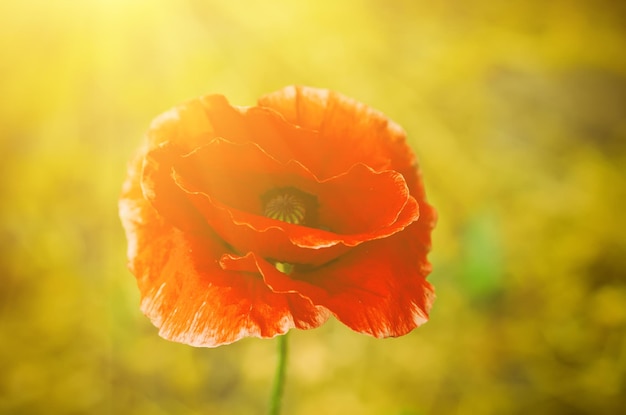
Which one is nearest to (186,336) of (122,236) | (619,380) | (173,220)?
(173,220)

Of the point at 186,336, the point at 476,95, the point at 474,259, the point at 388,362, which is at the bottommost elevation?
the point at 388,362

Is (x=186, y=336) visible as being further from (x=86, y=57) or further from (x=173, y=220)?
(x=86, y=57)

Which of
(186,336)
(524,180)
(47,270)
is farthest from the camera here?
(524,180)

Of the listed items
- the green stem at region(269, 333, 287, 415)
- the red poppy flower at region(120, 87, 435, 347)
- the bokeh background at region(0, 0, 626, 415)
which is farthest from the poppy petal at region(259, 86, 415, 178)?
the bokeh background at region(0, 0, 626, 415)

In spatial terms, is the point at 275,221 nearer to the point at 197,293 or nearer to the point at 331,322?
the point at 197,293

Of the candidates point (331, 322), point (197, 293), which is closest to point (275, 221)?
point (197, 293)

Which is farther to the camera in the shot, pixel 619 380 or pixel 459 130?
pixel 459 130

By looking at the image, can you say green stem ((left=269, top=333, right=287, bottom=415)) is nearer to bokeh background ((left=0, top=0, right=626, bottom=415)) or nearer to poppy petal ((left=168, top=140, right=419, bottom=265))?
poppy petal ((left=168, top=140, right=419, bottom=265))
